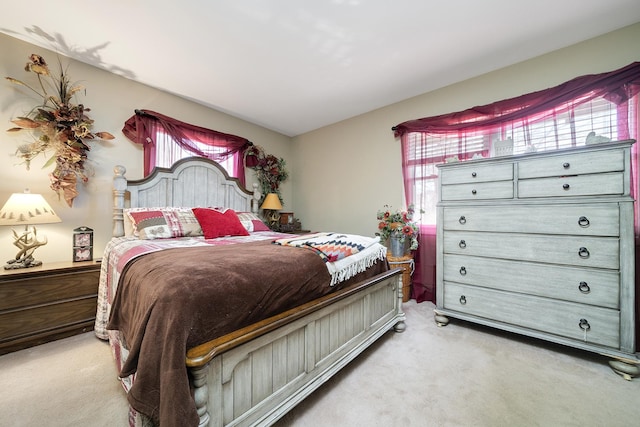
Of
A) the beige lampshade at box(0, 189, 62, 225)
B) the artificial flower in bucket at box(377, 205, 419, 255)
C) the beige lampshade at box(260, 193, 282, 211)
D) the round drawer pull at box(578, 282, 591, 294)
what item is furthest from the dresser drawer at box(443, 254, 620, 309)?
the beige lampshade at box(0, 189, 62, 225)

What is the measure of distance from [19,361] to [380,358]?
8.50 feet

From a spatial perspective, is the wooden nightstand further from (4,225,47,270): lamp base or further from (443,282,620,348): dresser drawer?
(443,282,620,348): dresser drawer

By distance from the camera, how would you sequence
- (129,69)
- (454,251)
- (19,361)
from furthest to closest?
(129,69) < (454,251) < (19,361)

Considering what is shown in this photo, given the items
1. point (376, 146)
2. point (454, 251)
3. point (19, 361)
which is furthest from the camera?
point (376, 146)

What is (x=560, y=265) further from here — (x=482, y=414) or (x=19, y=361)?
(x=19, y=361)

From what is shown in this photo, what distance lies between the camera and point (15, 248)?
2.17 metres

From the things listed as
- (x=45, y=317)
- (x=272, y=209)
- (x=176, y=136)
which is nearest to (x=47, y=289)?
(x=45, y=317)

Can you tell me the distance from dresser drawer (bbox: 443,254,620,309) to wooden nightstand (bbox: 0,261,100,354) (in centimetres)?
328

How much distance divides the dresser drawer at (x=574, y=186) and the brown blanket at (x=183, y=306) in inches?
73.9

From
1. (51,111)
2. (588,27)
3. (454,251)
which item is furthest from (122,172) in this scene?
(588,27)

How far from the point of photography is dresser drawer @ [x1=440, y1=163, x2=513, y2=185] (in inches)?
81.4

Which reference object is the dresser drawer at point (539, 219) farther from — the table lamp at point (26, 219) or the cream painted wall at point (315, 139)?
the table lamp at point (26, 219)

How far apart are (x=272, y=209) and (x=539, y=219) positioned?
3336 mm

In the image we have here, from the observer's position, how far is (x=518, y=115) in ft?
7.97
